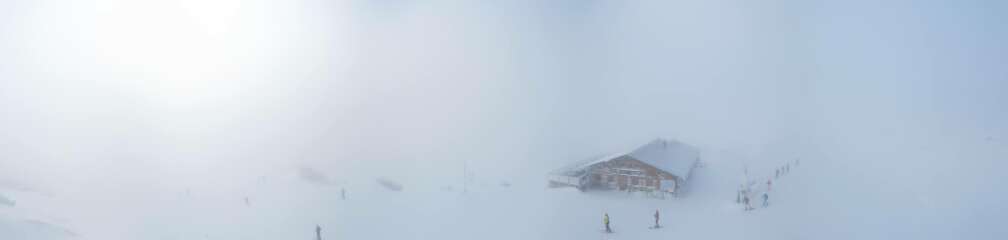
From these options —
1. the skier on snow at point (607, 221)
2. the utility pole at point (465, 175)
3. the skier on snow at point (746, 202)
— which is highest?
the utility pole at point (465, 175)

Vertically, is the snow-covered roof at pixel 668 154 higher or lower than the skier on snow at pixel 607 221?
higher

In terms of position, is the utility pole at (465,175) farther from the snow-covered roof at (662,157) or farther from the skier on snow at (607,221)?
the skier on snow at (607,221)

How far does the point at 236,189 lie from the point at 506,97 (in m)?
1.68

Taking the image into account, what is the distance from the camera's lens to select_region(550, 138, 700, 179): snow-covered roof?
273 cm

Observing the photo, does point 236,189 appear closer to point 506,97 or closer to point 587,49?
point 506,97

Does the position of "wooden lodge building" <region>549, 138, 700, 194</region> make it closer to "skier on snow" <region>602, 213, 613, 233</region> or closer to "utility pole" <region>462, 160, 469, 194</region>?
"skier on snow" <region>602, 213, 613, 233</region>

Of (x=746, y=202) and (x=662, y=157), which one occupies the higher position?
(x=662, y=157)

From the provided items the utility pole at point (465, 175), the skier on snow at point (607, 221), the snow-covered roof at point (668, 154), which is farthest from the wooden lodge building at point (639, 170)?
the utility pole at point (465, 175)

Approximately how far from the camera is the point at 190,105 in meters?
3.36

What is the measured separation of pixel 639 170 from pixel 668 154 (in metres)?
0.16

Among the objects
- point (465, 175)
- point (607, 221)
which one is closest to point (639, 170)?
point (607, 221)

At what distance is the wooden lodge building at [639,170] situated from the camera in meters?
2.77

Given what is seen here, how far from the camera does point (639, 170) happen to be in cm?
282

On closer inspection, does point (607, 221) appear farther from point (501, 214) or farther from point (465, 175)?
point (465, 175)
